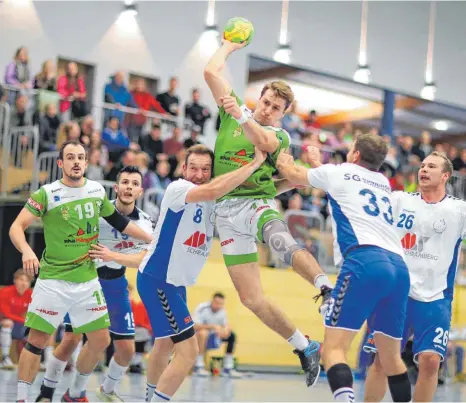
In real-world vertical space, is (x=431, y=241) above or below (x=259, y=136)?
below

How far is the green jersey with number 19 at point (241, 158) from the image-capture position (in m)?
7.46

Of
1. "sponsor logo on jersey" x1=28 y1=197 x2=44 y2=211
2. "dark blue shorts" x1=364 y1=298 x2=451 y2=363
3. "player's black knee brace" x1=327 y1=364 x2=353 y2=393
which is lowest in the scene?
"player's black knee brace" x1=327 y1=364 x2=353 y2=393

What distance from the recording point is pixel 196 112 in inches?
717

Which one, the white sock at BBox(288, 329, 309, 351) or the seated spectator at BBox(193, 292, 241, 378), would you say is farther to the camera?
the seated spectator at BBox(193, 292, 241, 378)

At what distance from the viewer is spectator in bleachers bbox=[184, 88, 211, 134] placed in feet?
59.4

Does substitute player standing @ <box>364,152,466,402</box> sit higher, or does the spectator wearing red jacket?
the spectator wearing red jacket

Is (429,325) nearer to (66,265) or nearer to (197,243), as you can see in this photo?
(197,243)

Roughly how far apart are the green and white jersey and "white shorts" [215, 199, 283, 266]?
1.34m

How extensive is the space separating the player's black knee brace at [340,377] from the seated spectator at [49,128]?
9.75m

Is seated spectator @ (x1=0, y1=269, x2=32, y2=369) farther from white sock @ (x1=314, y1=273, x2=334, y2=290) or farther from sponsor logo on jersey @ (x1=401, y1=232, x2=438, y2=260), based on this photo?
white sock @ (x1=314, y1=273, x2=334, y2=290)

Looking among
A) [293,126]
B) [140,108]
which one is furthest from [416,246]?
[293,126]

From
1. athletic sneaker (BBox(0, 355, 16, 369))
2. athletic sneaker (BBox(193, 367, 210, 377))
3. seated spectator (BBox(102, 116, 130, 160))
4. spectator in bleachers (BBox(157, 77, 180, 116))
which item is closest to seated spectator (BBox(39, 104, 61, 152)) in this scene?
seated spectator (BBox(102, 116, 130, 160))

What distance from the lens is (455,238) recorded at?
7965 millimetres

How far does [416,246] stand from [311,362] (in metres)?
1.59
